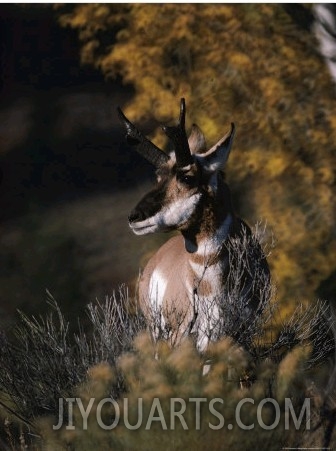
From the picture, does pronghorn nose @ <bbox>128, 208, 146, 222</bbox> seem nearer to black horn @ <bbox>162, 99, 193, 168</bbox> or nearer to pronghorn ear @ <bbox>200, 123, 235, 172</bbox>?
black horn @ <bbox>162, 99, 193, 168</bbox>

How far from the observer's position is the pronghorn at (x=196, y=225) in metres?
7.26

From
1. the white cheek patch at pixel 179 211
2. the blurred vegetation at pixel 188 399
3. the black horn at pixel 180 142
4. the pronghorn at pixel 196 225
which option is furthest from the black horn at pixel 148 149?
the blurred vegetation at pixel 188 399

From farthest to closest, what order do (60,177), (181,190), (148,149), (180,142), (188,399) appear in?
(60,177), (148,149), (181,190), (180,142), (188,399)

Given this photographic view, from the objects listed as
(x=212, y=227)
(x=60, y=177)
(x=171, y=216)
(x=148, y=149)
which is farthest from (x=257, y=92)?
(x=171, y=216)

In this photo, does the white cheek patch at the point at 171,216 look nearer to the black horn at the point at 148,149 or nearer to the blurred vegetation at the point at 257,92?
the black horn at the point at 148,149

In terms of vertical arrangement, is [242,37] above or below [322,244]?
above

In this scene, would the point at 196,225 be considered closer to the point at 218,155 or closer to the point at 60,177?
the point at 218,155

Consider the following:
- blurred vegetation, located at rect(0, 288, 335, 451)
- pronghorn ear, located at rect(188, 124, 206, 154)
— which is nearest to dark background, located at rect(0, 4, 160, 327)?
pronghorn ear, located at rect(188, 124, 206, 154)

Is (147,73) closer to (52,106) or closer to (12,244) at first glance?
(52,106)

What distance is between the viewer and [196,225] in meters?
Result: 7.43

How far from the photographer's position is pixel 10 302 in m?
9.66

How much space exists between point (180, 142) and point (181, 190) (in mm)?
299

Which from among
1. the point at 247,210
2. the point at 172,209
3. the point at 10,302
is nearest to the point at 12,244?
the point at 10,302

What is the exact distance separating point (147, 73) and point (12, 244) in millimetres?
1730
